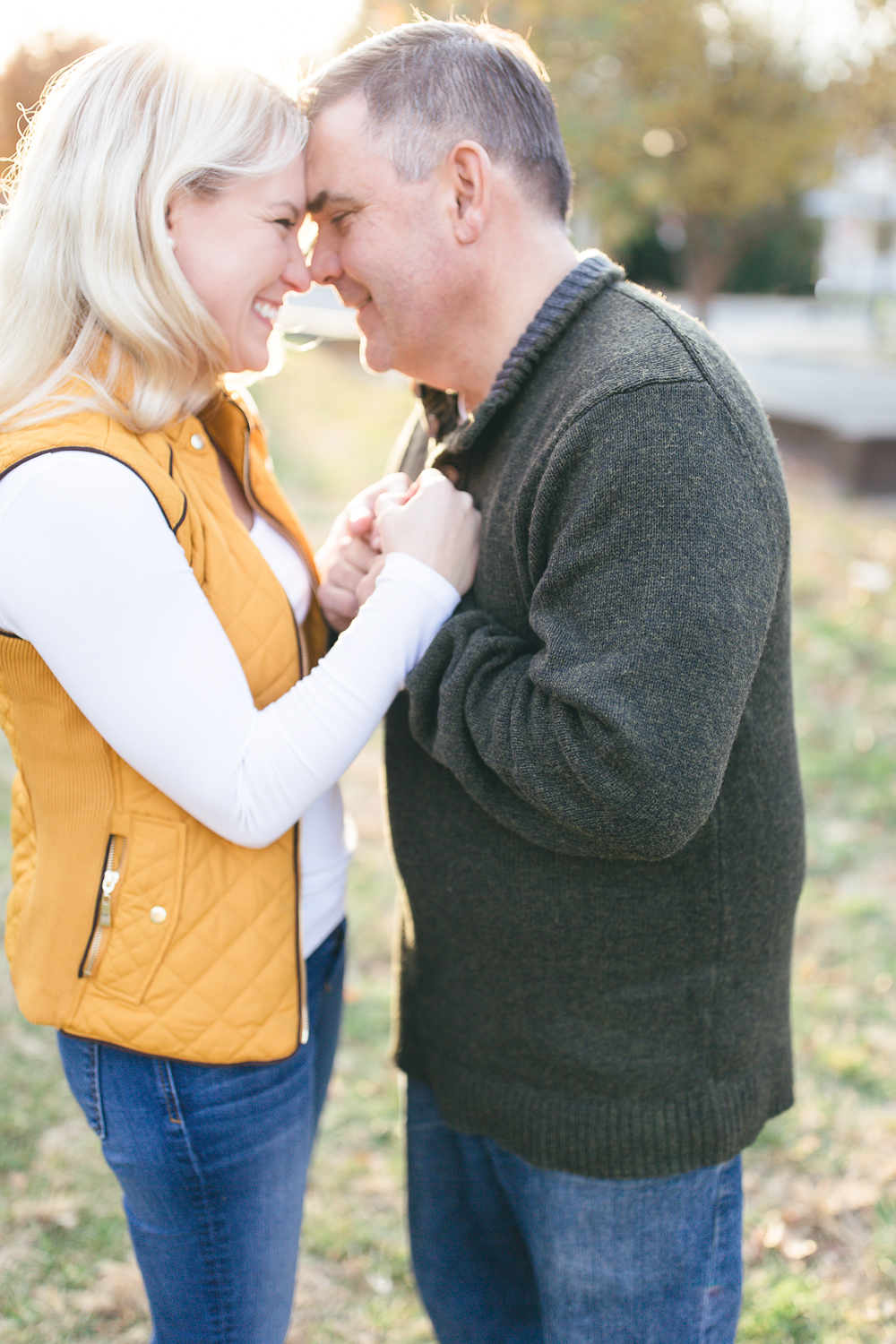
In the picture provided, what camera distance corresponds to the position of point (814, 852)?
14.8 ft

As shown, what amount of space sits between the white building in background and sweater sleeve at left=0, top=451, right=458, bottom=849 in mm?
29464

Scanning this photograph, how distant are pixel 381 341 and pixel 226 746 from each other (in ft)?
2.92

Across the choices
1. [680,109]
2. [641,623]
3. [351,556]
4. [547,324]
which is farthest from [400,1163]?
[680,109]

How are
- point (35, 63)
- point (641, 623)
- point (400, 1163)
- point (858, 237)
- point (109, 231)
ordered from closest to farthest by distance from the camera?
point (641, 623), point (109, 231), point (400, 1163), point (35, 63), point (858, 237)

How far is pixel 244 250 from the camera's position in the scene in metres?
1.77

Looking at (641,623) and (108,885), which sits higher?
(641,623)

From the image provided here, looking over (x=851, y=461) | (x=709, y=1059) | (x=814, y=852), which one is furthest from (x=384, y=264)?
(x=851, y=461)

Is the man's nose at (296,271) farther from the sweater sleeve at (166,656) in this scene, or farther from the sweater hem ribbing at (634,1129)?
the sweater hem ribbing at (634,1129)

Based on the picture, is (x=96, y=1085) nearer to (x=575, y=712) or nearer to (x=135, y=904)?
(x=135, y=904)

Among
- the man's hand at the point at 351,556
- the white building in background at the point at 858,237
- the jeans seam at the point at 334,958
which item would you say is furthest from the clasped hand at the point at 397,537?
the white building in background at the point at 858,237

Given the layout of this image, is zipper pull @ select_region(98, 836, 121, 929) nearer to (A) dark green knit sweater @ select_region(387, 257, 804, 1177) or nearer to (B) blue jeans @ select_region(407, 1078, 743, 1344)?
(A) dark green knit sweater @ select_region(387, 257, 804, 1177)

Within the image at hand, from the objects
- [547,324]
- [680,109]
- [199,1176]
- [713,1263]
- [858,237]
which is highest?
[547,324]

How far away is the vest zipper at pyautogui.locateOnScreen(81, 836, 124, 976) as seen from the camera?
164 centimetres

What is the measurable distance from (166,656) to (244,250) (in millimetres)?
719
